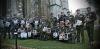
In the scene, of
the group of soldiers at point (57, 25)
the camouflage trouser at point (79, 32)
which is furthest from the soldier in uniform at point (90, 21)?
the camouflage trouser at point (79, 32)

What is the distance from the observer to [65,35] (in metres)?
8.14

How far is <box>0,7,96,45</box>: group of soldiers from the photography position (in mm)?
8078

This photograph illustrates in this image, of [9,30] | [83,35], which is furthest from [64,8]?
[9,30]

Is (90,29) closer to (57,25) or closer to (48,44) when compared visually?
(57,25)

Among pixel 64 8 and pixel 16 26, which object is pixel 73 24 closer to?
pixel 64 8

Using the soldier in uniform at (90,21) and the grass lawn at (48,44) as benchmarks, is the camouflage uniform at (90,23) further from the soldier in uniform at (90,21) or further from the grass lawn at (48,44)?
the grass lawn at (48,44)

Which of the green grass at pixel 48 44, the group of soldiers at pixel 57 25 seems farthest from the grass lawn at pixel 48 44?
the group of soldiers at pixel 57 25

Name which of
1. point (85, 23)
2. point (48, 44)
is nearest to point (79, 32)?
point (85, 23)

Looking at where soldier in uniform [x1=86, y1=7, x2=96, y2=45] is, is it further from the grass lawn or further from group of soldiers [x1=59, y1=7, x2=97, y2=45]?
the grass lawn

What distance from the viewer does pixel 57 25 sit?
824 cm

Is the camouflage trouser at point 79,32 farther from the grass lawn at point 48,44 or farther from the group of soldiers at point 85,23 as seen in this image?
the grass lawn at point 48,44

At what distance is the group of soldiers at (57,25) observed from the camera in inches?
318

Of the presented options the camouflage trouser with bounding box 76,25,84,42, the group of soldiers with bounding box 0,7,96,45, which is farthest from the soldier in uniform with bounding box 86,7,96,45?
the camouflage trouser with bounding box 76,25,84,42

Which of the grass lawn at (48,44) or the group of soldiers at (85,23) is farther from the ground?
the group of soldiers at (85,23)
